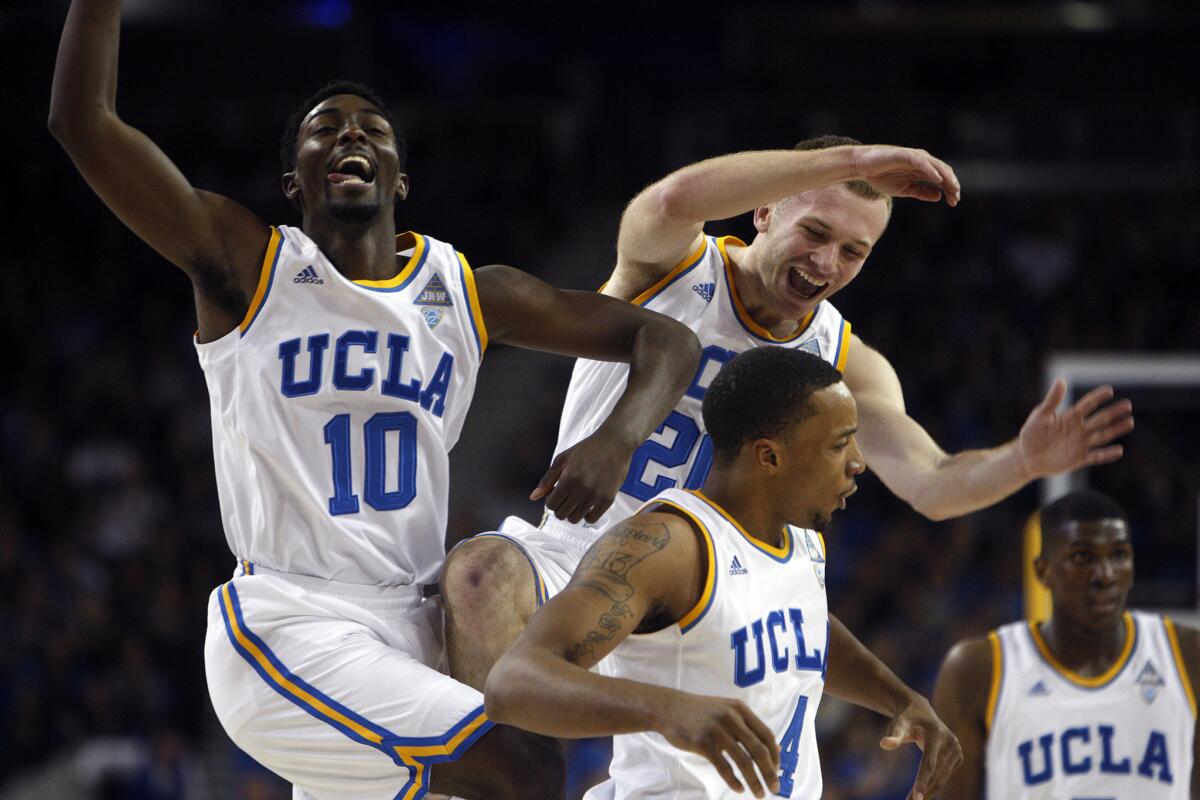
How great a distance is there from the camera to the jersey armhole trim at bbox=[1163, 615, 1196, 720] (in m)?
5.91

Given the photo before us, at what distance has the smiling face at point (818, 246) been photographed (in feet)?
15.0

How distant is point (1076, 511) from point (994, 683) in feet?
2.37

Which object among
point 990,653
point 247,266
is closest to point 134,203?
point 247,266

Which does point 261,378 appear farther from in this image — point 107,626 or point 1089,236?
point 1089,236

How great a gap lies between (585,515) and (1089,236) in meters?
11.4

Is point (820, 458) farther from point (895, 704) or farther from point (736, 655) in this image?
point (895, 704)

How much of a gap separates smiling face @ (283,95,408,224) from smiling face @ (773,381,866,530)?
47.2 inches

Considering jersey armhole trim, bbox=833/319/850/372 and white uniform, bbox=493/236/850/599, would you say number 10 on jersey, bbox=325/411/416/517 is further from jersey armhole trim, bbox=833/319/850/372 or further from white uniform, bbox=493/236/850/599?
jersey armhole trim, bbox=833/319/850/372

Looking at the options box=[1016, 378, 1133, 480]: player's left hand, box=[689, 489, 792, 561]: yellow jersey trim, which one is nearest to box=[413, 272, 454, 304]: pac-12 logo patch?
box=[689, 489, 792, 561]: yellow jersey trim

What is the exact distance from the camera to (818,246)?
4.57 m

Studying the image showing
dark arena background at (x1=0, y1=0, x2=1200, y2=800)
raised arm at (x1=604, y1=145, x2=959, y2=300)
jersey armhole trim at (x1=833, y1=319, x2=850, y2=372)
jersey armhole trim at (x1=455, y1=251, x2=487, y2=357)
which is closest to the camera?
raised arm at (x1=604, y1=145, x2=959, y2=300)

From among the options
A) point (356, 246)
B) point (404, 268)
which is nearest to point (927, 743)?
point (404, 268)

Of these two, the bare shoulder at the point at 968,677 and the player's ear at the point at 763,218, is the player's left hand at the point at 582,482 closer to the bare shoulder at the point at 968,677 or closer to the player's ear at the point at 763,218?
the player's ear at the point at 763,218

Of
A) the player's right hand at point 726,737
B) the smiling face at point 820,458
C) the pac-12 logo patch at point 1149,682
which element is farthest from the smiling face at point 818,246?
the pac-12 logo patch at point 1149,682
